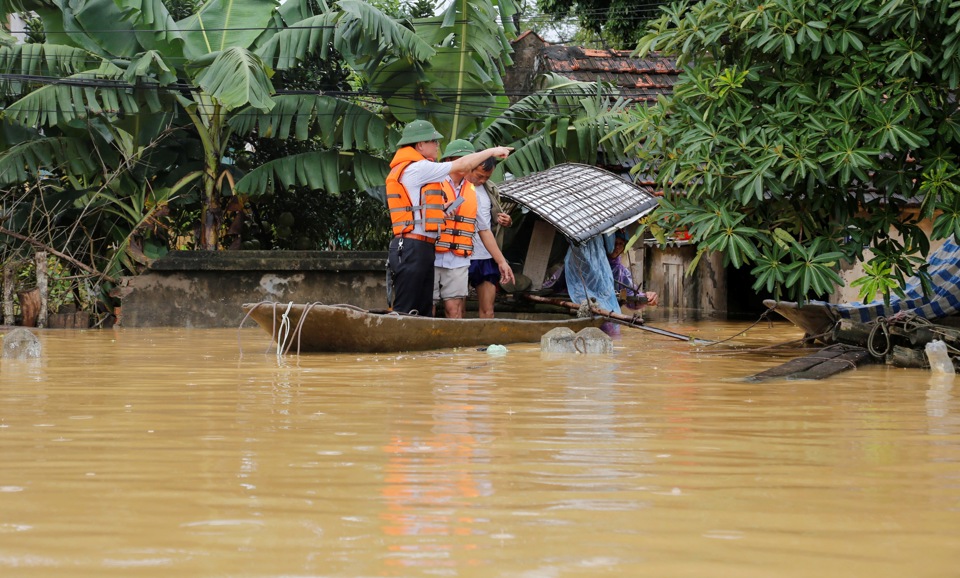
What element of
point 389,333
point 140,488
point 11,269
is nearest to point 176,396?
point 140,488

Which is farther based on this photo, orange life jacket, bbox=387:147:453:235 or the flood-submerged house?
the flood-submerged house

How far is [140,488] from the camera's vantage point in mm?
3178

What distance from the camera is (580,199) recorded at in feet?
38.2

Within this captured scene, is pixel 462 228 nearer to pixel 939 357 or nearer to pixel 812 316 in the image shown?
pixel 812 316

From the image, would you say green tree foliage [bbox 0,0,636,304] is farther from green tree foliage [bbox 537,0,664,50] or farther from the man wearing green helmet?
green tree foliage [bbox 537,0,664,50]

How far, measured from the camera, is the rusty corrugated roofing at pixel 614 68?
1636cm

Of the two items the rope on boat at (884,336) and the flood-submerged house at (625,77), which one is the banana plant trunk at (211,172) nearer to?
the flood-submerged house at (625,77)

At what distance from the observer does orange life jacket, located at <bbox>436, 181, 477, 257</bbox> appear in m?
9.27

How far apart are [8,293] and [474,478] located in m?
10.3

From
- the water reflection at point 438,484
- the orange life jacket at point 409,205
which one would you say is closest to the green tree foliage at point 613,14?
the orange life jacket at point 409,205

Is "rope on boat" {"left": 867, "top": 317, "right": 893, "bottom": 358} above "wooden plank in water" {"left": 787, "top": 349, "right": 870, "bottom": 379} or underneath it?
above

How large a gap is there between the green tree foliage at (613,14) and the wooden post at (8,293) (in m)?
10.1

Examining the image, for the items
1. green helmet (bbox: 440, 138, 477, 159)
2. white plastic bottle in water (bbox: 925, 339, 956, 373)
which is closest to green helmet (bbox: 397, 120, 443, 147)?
green helmet (bbox: 440, 138, 477, 159)

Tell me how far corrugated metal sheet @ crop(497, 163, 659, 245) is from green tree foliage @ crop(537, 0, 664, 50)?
5.95m
